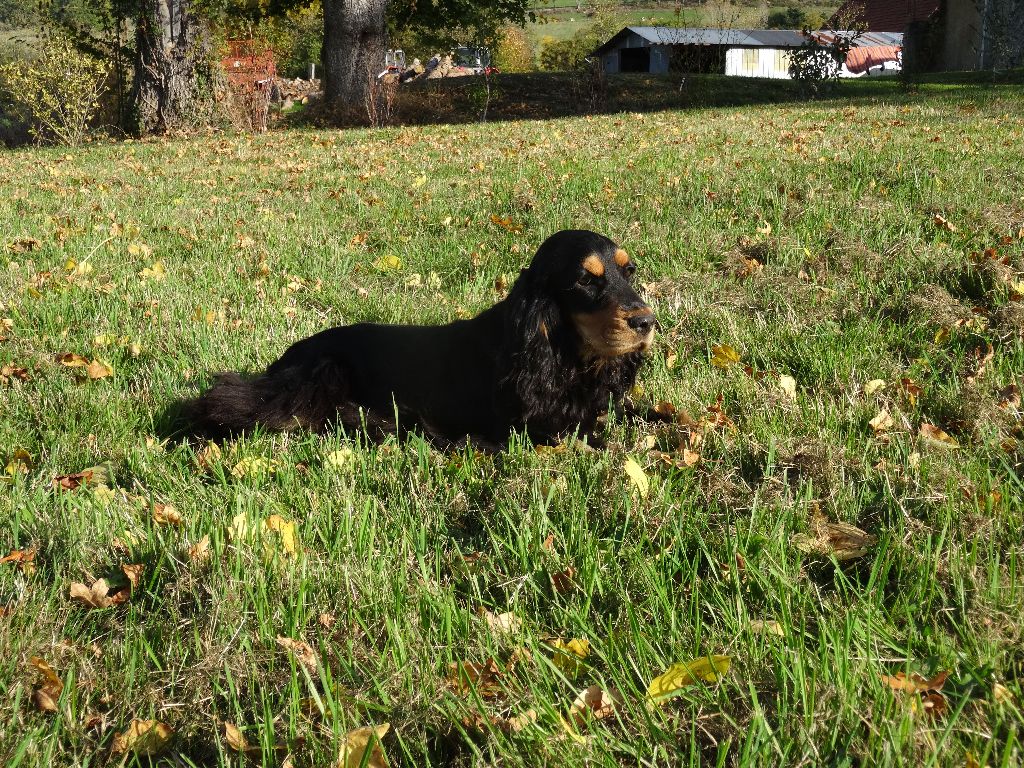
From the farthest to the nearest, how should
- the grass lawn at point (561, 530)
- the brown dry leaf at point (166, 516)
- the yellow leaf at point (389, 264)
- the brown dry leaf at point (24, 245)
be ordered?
the brown dry leaf at point (24, 245) → the yellow leaf at point (389, 264) → the brown dry leaf at point (166, 516) → the grass lawn at point (561, 530)

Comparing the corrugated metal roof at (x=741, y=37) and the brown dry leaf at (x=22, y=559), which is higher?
the corrugated metal roof at (x=741, y=37)

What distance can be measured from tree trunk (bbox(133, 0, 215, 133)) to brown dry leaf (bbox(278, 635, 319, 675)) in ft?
58.1

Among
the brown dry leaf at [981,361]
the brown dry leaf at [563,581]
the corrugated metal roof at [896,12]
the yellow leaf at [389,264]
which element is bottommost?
the brown dry leaf at [563,581]

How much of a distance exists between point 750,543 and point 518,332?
1222mm

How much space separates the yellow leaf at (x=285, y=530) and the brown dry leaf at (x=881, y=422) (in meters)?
2.05

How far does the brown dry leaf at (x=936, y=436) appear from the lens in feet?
8.88

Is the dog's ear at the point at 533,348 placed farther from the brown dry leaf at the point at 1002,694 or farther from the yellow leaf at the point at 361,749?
the brown dry leaf at the point at 1002,694

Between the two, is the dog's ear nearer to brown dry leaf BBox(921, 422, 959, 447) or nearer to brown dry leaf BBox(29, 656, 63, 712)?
brown dry leaf BBox(921, 422, 959, 447)

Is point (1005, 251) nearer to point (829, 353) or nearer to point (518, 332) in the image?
point (829, 353)

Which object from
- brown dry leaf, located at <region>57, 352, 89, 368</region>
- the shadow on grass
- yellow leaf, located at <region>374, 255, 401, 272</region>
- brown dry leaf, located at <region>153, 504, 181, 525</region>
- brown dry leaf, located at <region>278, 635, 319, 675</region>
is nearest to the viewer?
brown dry leaf, located at <region>278, 635, 319, 675</region>

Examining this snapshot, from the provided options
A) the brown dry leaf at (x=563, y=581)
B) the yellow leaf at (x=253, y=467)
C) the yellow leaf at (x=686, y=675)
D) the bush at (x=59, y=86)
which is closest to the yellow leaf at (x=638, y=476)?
the brown dry leaf at (x=563, y=581)

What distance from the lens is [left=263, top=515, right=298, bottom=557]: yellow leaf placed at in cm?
224

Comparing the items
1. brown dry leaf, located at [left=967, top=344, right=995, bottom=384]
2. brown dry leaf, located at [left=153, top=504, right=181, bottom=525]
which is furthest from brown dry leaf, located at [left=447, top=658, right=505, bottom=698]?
brown dry leaf, located at [left=967, top=344, right=995, bottom=384]

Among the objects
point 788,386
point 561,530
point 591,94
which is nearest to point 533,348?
point 561,530
